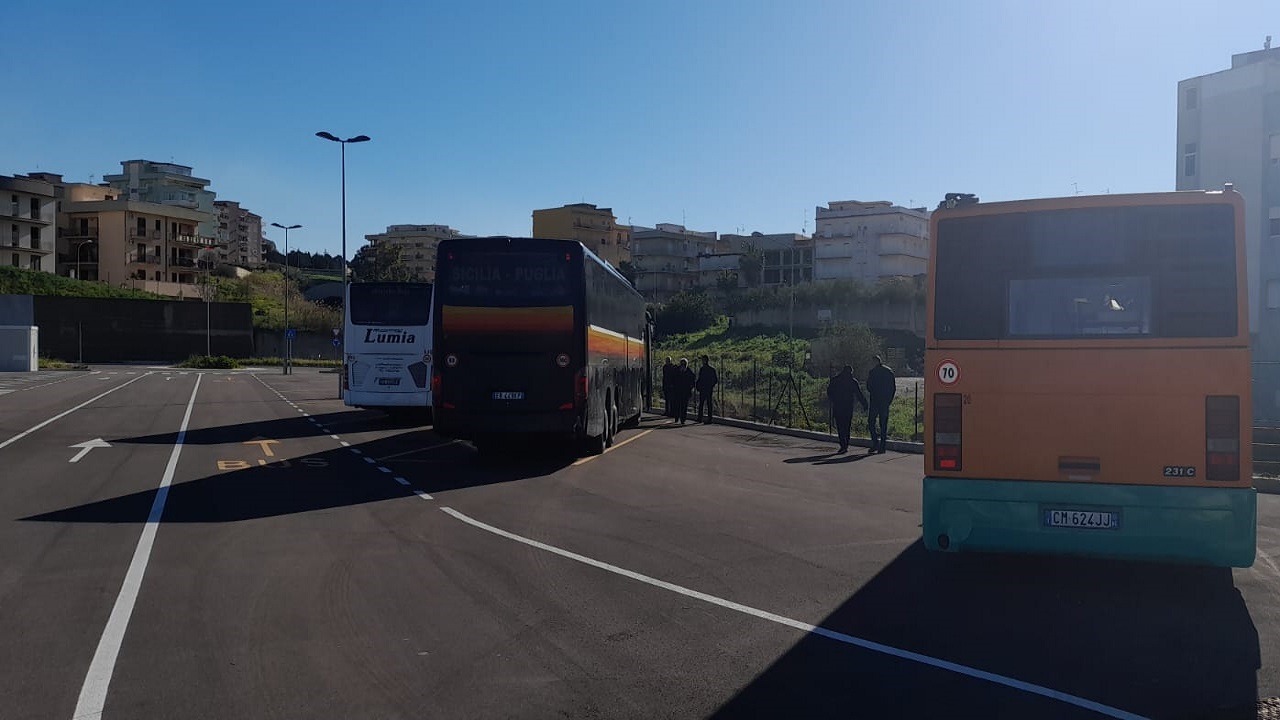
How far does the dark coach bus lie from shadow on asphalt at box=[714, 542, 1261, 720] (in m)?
8.47

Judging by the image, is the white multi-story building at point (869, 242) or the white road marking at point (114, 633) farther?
the white multi-story building at point (869, 242)

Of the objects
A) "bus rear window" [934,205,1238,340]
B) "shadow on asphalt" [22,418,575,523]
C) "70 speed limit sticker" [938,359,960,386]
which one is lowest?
"shadow on asphalt" [22,418,575,523]

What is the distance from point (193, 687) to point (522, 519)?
5966mm

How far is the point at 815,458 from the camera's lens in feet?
62.1

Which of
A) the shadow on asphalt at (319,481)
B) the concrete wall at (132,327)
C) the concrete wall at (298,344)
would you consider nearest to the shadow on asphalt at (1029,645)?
the shadow on asphalt at (319,481)

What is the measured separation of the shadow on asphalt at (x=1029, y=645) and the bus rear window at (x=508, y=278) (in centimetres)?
910

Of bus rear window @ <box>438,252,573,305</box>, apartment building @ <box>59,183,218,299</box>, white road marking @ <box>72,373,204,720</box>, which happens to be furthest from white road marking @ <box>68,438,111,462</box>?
apartment building @ <box>59,183,218,299</box>

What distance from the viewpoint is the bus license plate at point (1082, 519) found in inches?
303

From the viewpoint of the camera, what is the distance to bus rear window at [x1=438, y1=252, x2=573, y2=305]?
16812 millimetres

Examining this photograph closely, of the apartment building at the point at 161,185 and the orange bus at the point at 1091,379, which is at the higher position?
the apartment building at the point at 161,185

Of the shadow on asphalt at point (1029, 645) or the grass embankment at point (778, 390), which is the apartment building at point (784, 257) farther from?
the shadow on asphalt at point (1029, 645)

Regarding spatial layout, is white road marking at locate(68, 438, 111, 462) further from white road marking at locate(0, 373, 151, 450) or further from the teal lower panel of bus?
the teal lower panel of bus

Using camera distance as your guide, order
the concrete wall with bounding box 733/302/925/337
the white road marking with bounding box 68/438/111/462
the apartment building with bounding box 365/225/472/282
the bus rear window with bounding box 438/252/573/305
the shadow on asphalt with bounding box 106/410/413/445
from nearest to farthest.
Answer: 1. the bus rear window with bounding box 438/252/573/305
2. the white road marking with bounding box 68/438/111/462
3. the shadow on asphalt with bounding box 106/410/413/445
4. the concrete wall with bounding box 733/302/925/337
5. the apartment building with bounding box 365/225/472/282

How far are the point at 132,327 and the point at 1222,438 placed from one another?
277ft
